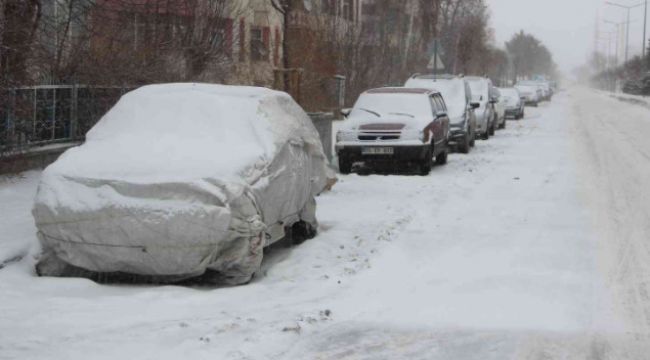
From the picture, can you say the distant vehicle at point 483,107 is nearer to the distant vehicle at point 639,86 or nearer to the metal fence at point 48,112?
the metal fence at point 48,112

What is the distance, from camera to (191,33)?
19.4 m

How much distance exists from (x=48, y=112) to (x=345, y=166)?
5.82m

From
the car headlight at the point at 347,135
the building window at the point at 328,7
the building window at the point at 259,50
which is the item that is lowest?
the car headlight at the point at 347,135

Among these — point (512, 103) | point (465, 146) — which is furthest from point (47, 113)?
point (512, 103)

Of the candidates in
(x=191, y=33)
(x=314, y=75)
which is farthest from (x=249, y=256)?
(x=314, y=75)

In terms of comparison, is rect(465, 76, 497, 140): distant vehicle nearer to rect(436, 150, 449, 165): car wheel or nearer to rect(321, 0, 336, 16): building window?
rect(321, 0, 336, 16): building window

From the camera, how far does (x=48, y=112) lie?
13867 millimetres

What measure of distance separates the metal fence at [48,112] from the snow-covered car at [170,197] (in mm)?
3566

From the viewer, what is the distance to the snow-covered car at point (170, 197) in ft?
25.0

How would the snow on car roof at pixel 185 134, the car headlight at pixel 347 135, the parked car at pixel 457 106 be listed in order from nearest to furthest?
the snow on car roof at pixel 185 134 → the car headlight at pixel 347 135 → the parked car at pixel 457 106

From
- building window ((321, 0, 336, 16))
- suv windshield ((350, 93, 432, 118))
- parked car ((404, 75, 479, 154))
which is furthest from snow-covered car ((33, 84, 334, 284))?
building window ((321, 0, 336, 16))

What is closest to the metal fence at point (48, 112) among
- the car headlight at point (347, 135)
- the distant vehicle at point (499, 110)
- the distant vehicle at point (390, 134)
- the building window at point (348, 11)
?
the car headlight at point (347, 135)

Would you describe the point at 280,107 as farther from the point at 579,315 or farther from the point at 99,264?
the point at 579,315

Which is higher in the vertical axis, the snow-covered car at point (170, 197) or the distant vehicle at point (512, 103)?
the distant vehicle at point (512, 103)
